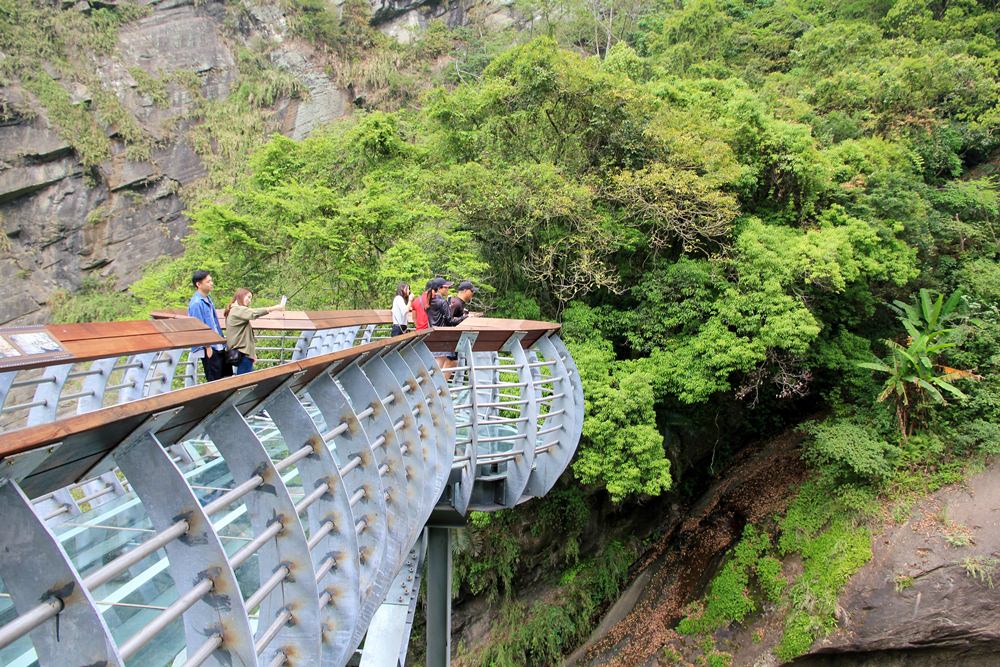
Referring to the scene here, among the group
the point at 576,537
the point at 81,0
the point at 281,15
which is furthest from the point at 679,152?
the point at 81,0

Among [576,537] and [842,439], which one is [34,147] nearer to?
[576,537]

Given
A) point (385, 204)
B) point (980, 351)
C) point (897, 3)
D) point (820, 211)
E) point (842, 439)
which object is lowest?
point (842, 439)

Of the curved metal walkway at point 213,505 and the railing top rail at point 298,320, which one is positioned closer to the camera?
the curved metal walkway at point 213,505

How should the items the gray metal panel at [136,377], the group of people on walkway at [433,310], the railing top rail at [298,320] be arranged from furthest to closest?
the group of people on walkway at [433,310] → the railing top rail at [298,320] → the gray metal panel at [136,377]

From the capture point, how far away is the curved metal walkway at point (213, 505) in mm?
1077

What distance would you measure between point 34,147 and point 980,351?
32.0m

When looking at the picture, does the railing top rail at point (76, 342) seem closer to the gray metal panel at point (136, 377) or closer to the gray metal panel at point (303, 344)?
the gray metal panel at point (136, 377)

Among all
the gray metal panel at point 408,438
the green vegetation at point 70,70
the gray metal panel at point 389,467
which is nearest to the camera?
the gray metal panel at point 389,467

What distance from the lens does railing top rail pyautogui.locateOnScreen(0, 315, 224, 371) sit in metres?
1.71

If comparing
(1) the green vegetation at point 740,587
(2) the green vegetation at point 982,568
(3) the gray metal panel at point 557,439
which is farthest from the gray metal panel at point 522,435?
(2) the green vegetation at point 982,568

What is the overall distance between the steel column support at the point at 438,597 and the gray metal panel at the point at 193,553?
4.42 metres

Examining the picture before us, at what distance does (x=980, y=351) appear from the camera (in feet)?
33.7

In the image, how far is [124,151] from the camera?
26.2 m

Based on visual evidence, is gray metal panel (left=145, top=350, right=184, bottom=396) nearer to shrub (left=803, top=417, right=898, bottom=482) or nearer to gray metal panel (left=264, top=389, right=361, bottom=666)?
gray metal panel (left=264, top=389, right=361, bottom=666)
